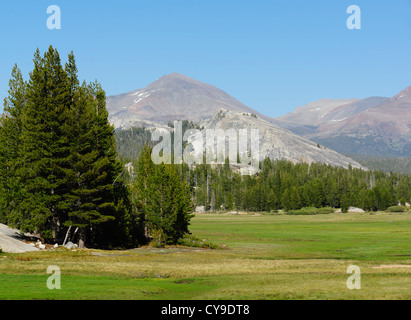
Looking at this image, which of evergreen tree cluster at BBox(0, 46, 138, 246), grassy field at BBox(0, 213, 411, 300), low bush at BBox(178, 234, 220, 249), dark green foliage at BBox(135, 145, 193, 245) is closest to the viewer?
→ grassy field at BBox(0, 213, 411, 300)

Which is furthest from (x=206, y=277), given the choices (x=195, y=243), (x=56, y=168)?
(x=195, y=243)

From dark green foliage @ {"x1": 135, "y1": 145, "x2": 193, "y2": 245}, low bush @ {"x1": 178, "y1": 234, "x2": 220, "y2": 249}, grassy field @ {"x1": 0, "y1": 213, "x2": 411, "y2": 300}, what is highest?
dark green foliage @ {"x1": 135, "y1": 145, "x2": 193, "y2": 245}

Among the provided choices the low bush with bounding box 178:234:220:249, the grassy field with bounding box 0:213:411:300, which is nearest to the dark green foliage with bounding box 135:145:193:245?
the low bush with bounding box 178:234:220:249

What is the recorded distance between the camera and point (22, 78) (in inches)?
2886

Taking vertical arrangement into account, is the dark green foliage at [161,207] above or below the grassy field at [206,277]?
above

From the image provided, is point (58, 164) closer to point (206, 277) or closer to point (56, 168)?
point (56, 168)

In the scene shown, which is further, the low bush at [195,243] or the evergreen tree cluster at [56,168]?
the low bush at [195,243]

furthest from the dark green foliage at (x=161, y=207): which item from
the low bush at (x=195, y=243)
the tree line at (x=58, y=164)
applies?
the tree line at (x=58, y=164)

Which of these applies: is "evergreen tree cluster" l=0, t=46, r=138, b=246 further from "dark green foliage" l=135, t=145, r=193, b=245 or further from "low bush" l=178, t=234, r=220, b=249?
"low bush" l=178, t=234, r=220, b=249

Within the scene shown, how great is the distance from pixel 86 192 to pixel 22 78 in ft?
78.0

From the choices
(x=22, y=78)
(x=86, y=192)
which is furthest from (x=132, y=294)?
(x=22, y=78)

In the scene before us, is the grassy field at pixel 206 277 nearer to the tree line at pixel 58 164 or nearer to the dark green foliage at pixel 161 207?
the tree line at pixel 58 164

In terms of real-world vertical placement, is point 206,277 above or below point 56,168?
below
